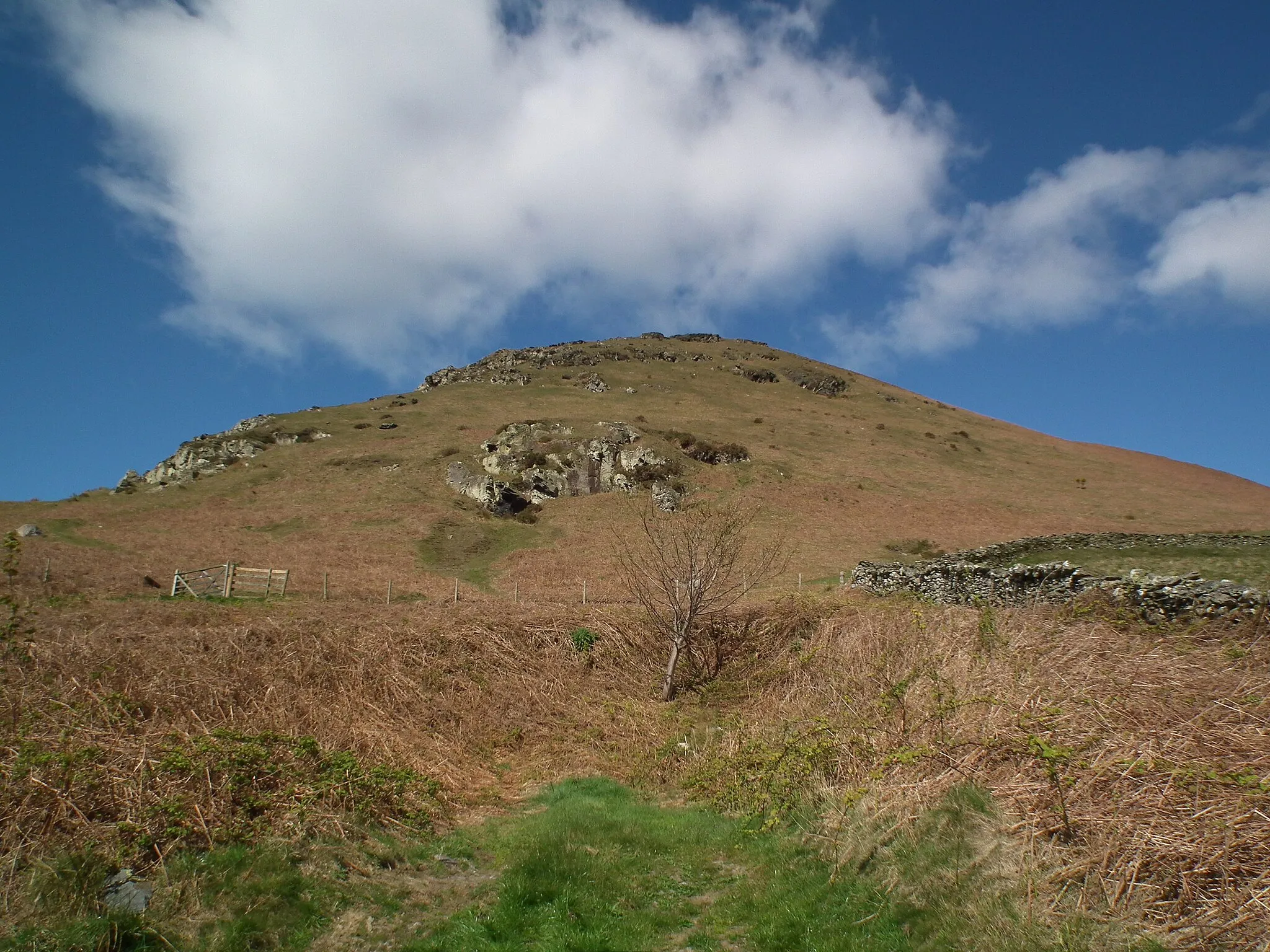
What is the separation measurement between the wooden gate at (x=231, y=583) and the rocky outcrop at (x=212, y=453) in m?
44.6

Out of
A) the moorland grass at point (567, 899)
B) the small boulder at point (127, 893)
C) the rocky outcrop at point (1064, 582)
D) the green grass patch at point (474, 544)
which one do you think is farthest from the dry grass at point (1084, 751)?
the green grass patch at point (474, 544)

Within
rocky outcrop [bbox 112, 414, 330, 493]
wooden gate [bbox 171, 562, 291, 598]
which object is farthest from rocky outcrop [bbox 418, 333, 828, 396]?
wooden gate [bbox 171, 562, 291, 598]

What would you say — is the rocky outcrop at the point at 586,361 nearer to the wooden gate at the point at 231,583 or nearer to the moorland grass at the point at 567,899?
the wooden gate at the point at 231,583

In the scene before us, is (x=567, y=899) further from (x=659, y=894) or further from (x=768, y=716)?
(x=768, y=716)

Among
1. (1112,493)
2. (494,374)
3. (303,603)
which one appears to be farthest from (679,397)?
(303,603)

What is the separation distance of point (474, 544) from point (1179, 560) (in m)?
39.1

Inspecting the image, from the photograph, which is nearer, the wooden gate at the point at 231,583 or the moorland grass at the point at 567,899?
the moorland grass at the point at 567,899

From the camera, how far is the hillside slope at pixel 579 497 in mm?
41938

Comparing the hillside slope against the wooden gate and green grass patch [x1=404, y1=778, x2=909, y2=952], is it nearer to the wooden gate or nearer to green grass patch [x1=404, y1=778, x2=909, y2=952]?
the wooden gate

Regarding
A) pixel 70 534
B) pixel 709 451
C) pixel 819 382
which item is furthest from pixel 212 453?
pixel 819 382

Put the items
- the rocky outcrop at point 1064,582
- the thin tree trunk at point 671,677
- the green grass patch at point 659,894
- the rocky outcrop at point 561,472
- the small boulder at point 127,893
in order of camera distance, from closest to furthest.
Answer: the small boulder at point 127,893 < the green grass patch at point 659,894 < the rocky outcrop at point 1064,582 < the thin tree trunk at point 671,677 < the rocky outcrop at point 561,472

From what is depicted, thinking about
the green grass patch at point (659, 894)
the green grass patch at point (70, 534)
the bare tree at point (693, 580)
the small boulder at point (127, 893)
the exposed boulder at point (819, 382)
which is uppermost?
the exposed boulder at point (819, 382)

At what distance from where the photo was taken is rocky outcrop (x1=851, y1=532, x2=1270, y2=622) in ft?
44.7

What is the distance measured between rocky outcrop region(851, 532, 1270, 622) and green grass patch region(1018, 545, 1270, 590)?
3.12ft
